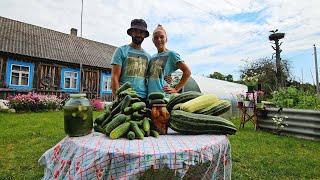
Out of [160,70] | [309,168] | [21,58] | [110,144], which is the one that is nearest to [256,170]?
[309,168]

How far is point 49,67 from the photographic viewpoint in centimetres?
1803

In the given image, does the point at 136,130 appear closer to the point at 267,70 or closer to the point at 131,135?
the point at 131,135

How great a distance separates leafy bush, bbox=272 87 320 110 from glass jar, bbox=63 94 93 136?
8232 millimetres

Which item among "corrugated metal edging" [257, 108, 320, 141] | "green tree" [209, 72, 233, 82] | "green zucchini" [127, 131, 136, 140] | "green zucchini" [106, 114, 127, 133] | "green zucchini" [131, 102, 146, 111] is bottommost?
"corrugated metal edging" [257, 108, 320, 141]

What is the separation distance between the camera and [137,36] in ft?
9.50

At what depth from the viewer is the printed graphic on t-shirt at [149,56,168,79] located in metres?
2.85

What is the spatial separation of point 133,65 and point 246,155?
3673mm

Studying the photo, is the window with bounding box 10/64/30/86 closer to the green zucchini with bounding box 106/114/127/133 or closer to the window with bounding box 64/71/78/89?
the window with bounding box 64/71/78/89

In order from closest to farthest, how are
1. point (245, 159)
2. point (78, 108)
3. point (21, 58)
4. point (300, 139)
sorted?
point (78, 108)
point (245, 159)
point (300, 139)
point (21, 58)

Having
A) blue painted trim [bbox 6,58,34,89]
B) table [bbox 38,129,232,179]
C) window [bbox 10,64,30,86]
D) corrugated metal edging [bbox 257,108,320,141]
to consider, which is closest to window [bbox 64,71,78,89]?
blue painted trim [bbox 6,58,34,89]

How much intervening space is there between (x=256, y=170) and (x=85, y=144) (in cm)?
363

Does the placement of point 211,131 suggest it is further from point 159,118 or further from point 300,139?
point 300,139

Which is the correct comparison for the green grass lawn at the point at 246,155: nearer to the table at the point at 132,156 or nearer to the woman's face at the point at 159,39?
the woman's face at the point at 159,39

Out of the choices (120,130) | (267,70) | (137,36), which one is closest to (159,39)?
(137,36)
